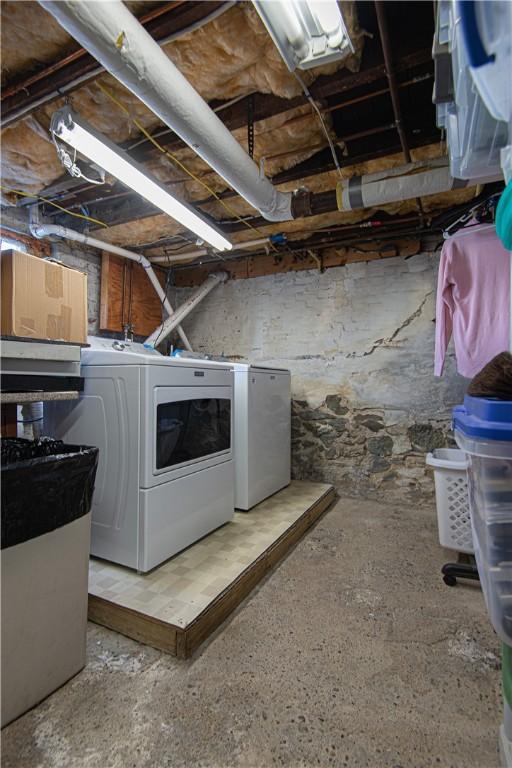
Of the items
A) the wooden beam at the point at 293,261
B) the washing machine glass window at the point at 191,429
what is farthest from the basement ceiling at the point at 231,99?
the washing machine glass window at the point at 191,429

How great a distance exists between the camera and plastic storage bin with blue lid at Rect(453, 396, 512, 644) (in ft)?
2.07

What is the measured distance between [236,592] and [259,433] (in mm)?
1199

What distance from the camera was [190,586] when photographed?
1.52 m

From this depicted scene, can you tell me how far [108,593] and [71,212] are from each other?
2.64m

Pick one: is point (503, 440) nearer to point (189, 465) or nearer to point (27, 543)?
point (27, 543)

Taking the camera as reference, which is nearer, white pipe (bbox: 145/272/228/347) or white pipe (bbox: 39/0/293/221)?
white pipe (bbox: 39/0/293/221)

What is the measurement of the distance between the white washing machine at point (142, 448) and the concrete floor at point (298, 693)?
0.40 m

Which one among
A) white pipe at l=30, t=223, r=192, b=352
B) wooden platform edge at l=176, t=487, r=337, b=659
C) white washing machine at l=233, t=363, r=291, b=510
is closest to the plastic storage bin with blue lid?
wooden platform edge at l=176, t=487, r=337, b=659

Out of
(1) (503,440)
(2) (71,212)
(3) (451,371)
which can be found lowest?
(1) (503,440)

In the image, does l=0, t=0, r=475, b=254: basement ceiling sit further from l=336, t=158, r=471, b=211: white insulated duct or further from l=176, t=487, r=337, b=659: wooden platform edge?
l=176, t=487, r=337, b=659: wooden platform edge

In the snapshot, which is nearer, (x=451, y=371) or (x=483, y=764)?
(x=483, y=764)

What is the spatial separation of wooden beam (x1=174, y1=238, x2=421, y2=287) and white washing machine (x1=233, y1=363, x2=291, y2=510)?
1.18 m

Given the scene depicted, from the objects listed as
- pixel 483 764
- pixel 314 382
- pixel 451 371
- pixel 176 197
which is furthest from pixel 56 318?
pixel 451 371

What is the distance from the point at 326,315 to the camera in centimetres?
328
